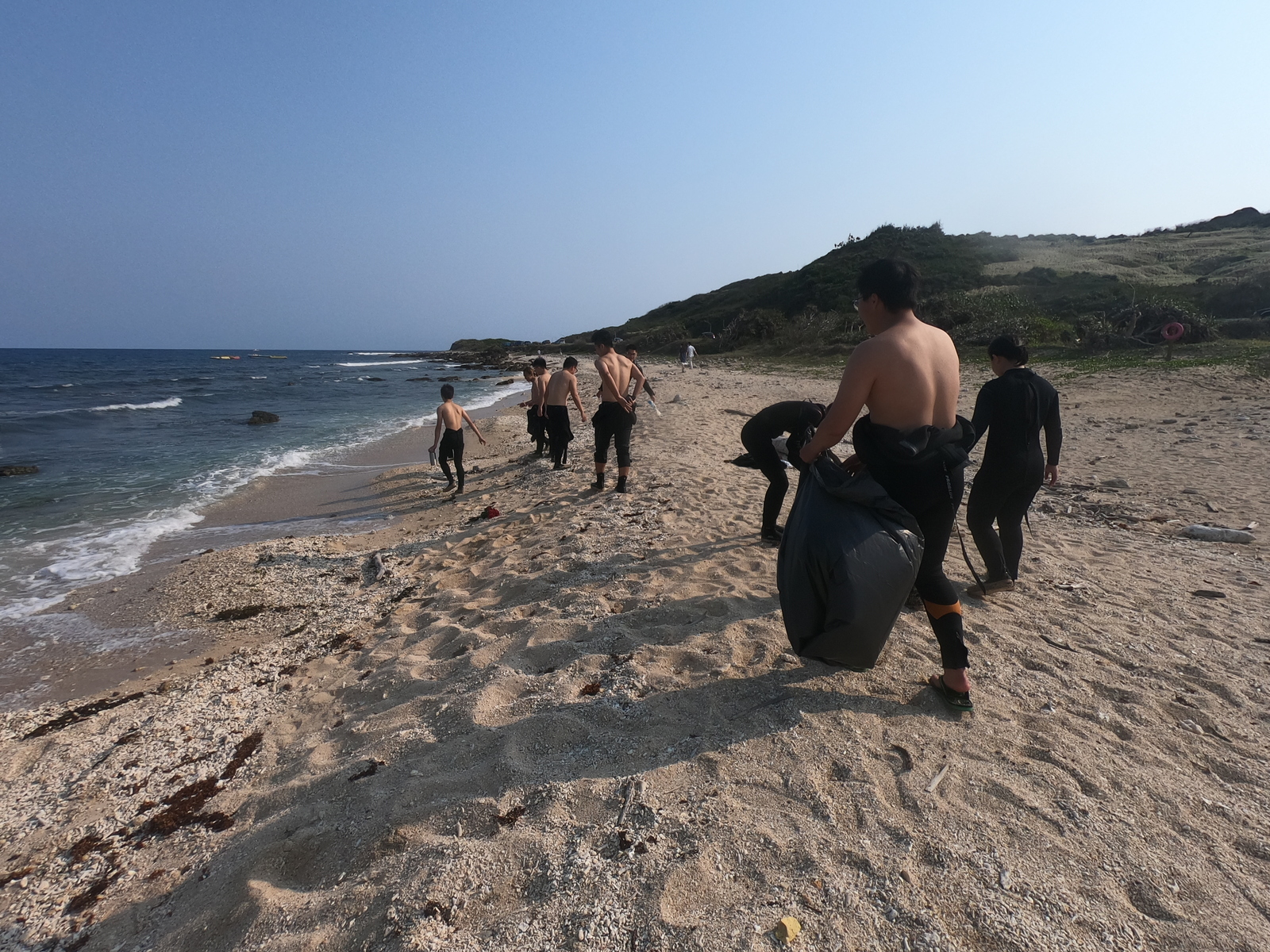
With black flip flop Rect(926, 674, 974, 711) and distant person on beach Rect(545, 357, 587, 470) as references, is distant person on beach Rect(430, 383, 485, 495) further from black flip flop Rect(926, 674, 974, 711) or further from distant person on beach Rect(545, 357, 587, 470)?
black flip flop Rect(926, 674, 974, 711)

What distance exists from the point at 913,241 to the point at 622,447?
150 feet

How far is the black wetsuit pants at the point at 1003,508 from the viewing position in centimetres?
386

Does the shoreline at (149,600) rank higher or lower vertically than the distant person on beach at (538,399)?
lower

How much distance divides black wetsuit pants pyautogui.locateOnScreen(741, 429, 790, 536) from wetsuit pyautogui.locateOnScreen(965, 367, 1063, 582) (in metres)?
1.34

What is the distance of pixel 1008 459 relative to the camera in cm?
386

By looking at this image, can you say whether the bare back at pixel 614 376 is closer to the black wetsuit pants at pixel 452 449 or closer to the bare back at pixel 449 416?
the bare back at pixel 449 416

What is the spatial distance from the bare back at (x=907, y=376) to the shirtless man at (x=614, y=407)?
14.1ft

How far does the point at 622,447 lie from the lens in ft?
23.1

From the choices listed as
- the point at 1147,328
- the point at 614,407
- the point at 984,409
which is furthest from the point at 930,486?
the point at 1147,328

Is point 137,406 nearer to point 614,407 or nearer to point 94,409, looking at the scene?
point 94,409

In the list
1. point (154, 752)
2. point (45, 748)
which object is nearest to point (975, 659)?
point (154, 752)

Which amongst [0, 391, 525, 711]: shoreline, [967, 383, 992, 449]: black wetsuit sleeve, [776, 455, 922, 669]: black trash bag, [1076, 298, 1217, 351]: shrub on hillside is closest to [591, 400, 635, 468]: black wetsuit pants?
[0, 391, 525, 711]: shoreline

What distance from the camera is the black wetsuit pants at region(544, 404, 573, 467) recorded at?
8.85m

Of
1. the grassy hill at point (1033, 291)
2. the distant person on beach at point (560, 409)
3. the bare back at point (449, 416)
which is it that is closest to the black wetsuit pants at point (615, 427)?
the distant person on beach at point (560, 409)
